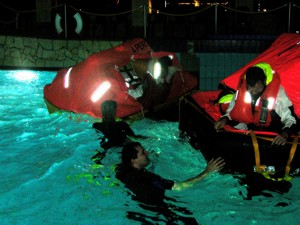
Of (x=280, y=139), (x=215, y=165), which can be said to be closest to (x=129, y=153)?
(x=215, y=165)

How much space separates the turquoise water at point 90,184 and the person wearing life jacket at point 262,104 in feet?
2.08

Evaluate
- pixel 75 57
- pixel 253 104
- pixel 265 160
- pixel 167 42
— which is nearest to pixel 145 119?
pixel 253 104

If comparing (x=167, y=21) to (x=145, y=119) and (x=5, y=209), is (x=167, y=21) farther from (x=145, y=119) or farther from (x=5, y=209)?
(x=5, y=209)

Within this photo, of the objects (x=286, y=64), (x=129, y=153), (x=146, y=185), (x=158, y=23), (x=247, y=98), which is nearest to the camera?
(x=146, y=185)

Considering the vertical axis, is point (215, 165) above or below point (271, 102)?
below

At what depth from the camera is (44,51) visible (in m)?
12.7

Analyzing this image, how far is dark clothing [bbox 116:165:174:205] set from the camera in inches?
159

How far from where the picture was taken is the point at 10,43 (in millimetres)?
12867

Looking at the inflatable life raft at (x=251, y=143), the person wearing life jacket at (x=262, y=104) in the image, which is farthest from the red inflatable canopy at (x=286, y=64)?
the person wearing life jacket at (x=262, y=104)

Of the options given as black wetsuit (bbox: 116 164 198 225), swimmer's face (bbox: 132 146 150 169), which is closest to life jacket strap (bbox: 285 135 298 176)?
black wetsuit (bbox: 116 164 198 225)

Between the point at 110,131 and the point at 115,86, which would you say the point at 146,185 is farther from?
the point at 115,86

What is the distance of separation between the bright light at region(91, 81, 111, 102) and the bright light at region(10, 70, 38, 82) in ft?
15.7

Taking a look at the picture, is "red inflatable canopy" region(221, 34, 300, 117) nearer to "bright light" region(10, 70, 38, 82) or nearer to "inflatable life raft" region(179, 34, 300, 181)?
"inflatable life raft" region(179, 34, 300, 181)

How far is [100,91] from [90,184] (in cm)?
237
